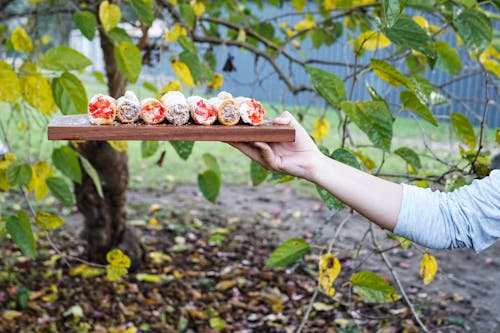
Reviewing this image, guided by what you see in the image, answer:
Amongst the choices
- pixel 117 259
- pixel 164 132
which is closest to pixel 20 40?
pixel 117 259

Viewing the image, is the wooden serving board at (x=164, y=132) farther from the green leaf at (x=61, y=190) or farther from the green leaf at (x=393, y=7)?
the green leaf at (x=61, y=190)

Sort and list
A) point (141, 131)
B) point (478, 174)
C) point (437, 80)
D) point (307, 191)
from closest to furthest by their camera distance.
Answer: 1. point (141, 131)
2. point (478, 174)
3. point (307, 191)
4. point (437, 80)

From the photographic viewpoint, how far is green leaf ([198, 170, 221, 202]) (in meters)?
1.83

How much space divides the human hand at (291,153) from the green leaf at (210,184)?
0.77 meters

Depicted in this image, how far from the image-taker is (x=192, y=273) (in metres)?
2.74

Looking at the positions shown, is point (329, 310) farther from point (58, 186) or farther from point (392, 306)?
point (58, 186)

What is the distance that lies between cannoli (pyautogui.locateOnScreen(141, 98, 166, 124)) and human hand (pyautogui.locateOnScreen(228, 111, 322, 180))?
13 cm

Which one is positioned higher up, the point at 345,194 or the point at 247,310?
the point at 345,194

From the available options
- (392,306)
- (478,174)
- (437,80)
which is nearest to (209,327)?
(392,306)

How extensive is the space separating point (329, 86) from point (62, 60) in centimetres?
50

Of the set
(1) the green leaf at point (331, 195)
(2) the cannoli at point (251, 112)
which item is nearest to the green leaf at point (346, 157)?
(1) the green leaf at point (331, 195)

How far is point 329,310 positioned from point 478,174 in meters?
1.14

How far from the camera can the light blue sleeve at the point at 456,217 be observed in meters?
1.02

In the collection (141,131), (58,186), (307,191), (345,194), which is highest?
(141,131)
